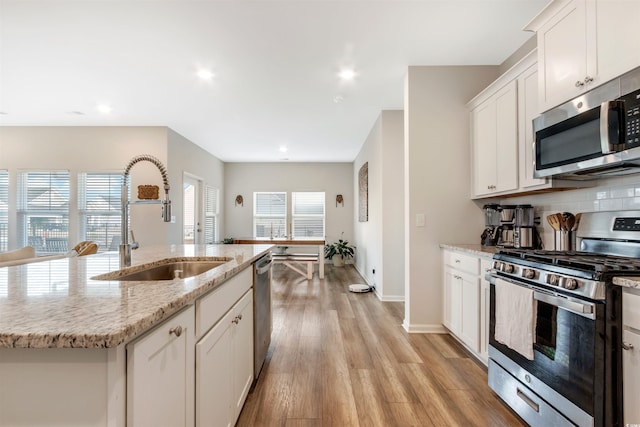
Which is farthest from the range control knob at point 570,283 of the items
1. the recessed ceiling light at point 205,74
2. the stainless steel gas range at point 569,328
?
the recessed ceiling light at point 205,74

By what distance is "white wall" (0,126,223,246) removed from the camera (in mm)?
4672

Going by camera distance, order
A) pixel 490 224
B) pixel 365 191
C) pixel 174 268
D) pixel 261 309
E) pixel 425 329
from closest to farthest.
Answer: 1. pixel 174 268
2. pixel 261 309
3. pixel 490 224
4. pixel 425 329
5. pixel 365 191

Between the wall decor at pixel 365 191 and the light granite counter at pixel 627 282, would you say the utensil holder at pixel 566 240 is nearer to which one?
the light granite counter at pixel 627 282

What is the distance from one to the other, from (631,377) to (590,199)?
125 cm

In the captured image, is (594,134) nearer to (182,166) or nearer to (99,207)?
(182,166)

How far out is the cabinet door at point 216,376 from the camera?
1.08m

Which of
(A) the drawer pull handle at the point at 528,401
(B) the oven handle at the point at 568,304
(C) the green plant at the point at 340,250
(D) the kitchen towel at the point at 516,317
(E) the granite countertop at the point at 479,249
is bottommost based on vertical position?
(A) the drawer pull handle at the point at 528,401

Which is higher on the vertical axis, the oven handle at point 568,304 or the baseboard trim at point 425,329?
the oven handle at point 568,304

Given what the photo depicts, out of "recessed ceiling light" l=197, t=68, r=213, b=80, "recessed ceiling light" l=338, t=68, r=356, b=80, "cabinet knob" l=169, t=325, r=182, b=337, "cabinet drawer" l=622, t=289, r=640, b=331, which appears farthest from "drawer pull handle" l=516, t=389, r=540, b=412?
"recessed ceiling light" l=197, t=68, r=213, b=80

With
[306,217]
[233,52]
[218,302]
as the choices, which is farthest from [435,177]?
[306,217]

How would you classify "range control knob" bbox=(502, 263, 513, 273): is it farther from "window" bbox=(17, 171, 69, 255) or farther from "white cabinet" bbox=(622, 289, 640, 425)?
"window" bbox=(17, 171, 69, 255)

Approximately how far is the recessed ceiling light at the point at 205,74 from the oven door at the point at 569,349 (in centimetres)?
326

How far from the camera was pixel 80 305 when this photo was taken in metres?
0.81

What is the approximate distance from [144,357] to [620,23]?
7.91 ft
